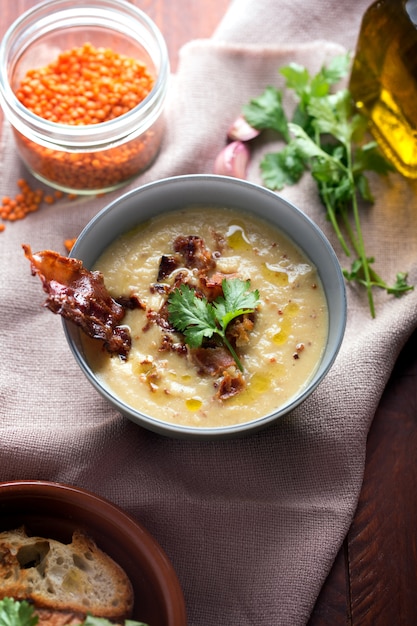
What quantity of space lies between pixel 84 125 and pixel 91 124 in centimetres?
8

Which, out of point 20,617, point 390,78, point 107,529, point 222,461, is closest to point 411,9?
point 390,78

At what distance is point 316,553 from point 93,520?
768mm

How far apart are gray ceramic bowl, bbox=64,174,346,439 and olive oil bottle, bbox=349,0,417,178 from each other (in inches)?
27.5

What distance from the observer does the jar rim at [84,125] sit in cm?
322

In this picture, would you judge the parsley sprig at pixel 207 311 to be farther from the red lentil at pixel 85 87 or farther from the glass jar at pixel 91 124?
the red lentil at pixel 85 87

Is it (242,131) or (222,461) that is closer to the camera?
(222,461)

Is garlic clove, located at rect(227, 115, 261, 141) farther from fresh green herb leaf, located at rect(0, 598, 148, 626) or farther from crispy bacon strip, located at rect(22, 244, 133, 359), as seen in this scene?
fresh green herb leaf, located at rect(0, 598, 148, 626)

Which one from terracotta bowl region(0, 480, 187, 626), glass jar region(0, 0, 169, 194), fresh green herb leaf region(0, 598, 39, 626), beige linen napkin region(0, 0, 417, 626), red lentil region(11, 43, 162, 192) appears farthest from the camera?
red lentil region(11, 43, 162, 192)

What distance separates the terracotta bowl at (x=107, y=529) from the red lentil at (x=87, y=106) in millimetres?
1274

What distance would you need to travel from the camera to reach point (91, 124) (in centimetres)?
335

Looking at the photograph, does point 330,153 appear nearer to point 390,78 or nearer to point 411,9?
point 390,78

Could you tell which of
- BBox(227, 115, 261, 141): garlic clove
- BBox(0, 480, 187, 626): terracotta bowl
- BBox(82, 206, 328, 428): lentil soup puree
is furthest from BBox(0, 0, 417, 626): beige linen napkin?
BBox(227, 115, 261, 141): garlic clove

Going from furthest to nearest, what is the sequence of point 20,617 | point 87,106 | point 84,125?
point 87,106 → point 84,125 → point 20,617

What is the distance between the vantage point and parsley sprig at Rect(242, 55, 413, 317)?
3.30 meters
